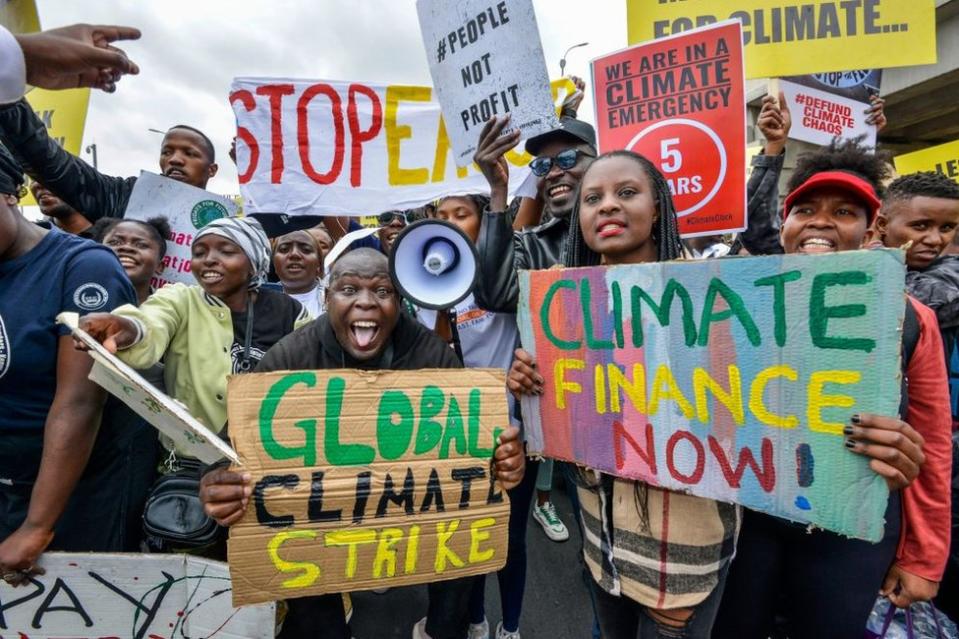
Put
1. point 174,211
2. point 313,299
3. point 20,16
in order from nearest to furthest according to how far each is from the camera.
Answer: point 20,16 → point 174,211 → point 313,299

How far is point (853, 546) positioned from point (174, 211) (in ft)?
11.1

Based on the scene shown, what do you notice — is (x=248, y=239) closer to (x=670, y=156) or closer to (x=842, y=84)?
(x=670, y=156)

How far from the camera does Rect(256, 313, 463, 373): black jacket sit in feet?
5.60

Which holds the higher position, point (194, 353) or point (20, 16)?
point (20, 16)

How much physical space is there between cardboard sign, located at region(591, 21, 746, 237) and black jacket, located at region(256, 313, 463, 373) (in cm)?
150

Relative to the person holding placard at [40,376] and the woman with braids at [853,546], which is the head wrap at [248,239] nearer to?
the person holding placard at [40,376]

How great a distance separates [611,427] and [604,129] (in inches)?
74.4

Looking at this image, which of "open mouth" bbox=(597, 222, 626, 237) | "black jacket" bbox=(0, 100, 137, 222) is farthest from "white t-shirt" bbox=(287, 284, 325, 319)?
"open mouth" bbox=(597, 222, 626, 237)

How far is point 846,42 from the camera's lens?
116 inches

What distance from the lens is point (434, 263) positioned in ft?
5.76

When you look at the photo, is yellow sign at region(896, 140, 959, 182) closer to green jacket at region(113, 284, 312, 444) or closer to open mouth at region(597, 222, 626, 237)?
open mouth at region(597, 222, 626, 237)

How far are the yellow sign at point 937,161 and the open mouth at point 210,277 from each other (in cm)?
500

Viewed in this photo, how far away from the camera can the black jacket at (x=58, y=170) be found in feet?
7.76

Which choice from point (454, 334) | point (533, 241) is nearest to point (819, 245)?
point (533, 241)
